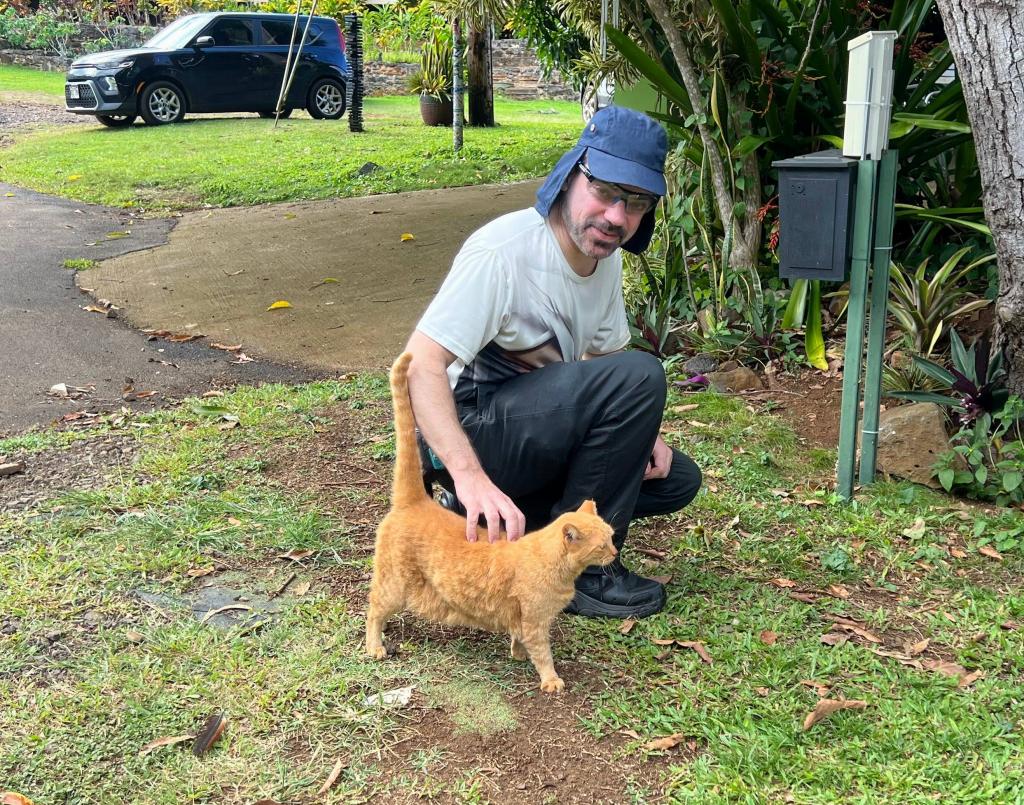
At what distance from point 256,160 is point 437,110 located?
5148mm

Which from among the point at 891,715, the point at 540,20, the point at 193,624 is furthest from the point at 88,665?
the point at 540,20

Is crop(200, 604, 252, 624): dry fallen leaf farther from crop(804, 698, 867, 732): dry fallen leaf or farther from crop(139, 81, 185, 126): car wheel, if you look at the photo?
crop(139, 81, 185, 126): car wheel

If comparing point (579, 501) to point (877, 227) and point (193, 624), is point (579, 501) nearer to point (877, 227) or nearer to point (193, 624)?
point (193, 624)

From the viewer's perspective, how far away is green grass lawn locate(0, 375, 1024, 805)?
2451 millimetres

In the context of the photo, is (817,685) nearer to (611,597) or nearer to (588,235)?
(611,597)

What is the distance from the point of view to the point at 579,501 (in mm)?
3020

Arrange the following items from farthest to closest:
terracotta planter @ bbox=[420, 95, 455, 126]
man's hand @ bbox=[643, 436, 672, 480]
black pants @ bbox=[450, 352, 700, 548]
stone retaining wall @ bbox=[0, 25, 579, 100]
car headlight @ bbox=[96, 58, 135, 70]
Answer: stone retaining wall @ bbox=[0, 25, 579, 100] < terracotta planter @ bbox=[420, 95, 455, 126] < car headlight @ bbox=[96, 58, 135, 70] < man's hand @ bbox=[643, 436, 672, 480] < black pants @ bbox=[450, 352, 700, 548]

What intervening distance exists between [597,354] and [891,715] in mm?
1412

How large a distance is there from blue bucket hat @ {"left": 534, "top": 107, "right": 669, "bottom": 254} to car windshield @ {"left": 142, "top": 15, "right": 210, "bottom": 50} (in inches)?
603

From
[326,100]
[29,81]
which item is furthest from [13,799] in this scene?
[29,81]

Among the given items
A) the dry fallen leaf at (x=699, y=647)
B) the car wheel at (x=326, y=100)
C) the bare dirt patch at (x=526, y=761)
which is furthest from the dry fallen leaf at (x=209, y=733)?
the car wheel at (x=326, y=100)

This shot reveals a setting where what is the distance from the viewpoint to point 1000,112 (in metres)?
3.79

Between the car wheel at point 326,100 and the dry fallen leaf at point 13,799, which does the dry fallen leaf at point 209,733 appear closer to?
the dry fallen leaf at point 13,799

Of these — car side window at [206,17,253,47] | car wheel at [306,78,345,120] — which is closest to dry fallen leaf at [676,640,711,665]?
car side window at [206,17,253,47]
